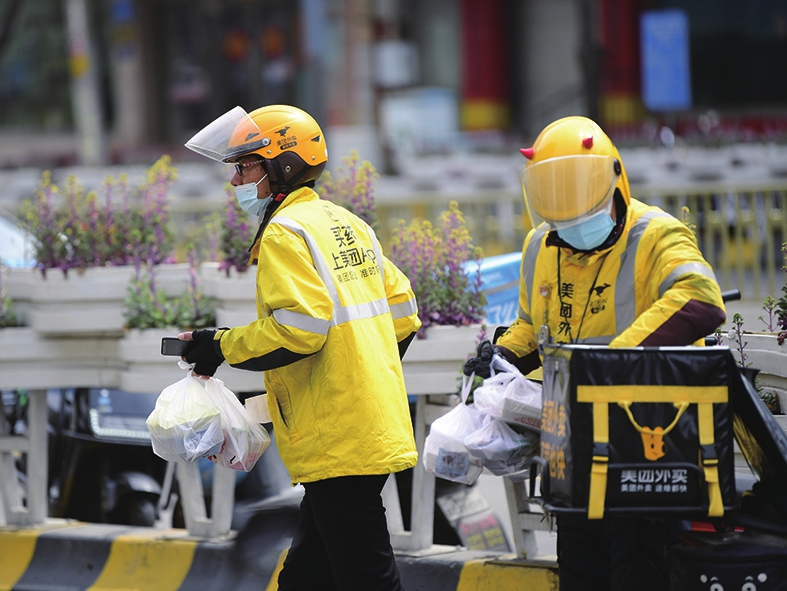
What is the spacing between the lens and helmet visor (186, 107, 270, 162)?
3785 mm

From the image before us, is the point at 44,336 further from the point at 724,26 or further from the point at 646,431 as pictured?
the point at 724,26

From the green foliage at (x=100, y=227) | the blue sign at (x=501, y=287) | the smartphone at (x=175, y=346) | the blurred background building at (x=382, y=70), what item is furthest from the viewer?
the blurred background building at (x=382, y=70)

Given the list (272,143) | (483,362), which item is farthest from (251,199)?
(483,362)

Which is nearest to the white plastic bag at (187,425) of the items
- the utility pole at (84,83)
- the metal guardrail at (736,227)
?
the metal guardrail at (736,227)

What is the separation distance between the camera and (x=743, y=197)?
11055 millimetres

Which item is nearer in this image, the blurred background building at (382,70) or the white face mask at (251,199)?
the white face mask at (251,199)

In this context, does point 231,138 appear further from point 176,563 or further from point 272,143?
point 176,563

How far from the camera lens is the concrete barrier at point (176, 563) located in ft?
15.0

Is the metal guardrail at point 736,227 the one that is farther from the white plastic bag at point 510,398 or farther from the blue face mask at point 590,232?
the blue face mask at point 590,232

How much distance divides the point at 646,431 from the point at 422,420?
1.82m

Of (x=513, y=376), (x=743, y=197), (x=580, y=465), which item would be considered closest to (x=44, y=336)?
(x=513, y=376)

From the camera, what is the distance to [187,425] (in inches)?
149

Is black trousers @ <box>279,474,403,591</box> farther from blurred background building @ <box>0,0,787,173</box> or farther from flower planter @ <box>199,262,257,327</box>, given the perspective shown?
blurred background building @ <box>0,0,787,173</box>

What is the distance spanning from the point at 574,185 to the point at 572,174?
34mm
